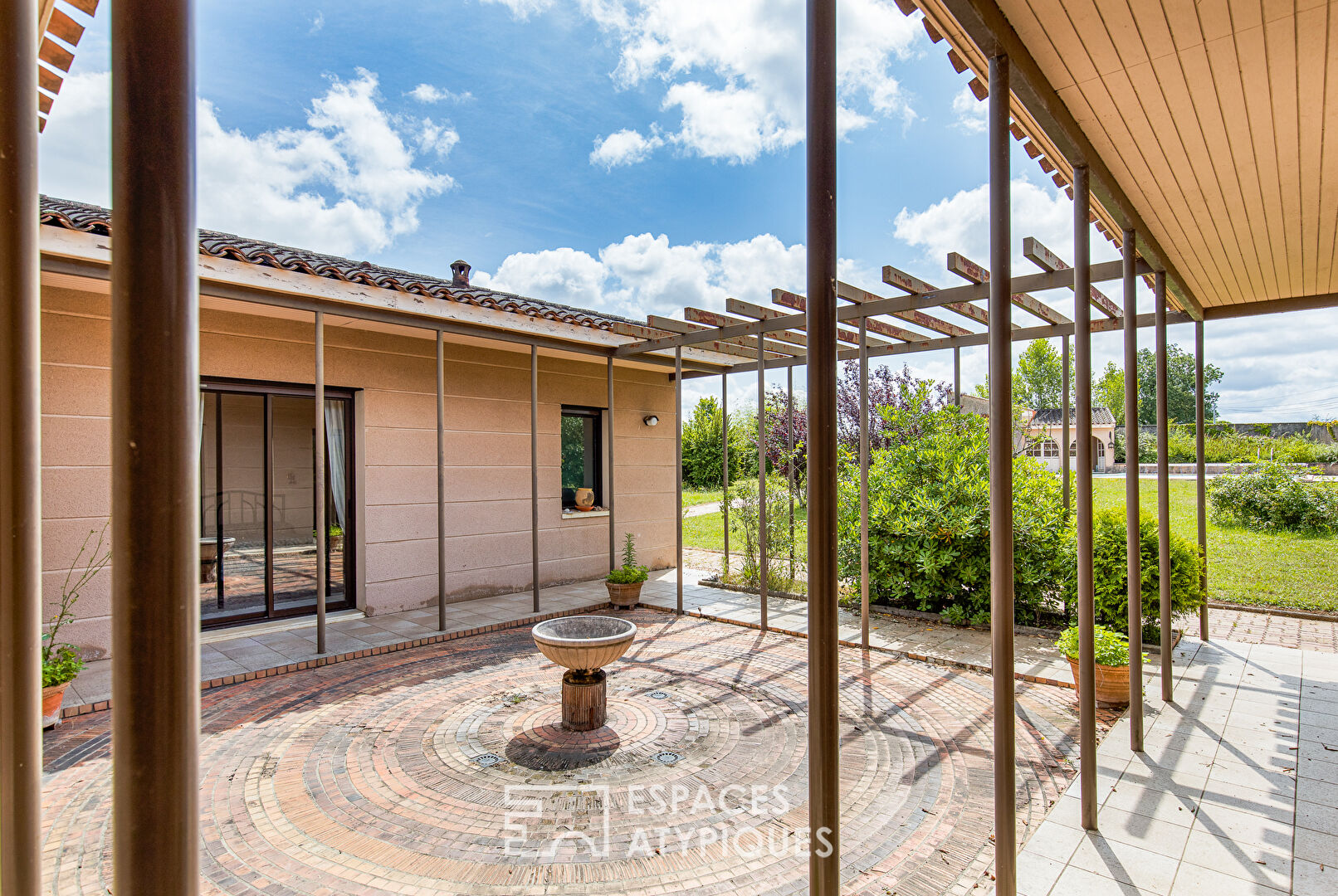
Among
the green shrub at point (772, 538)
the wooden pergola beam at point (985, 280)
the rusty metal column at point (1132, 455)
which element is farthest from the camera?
the green shrub at point (772, 538)

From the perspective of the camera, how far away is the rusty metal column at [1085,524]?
→ 2.74 m

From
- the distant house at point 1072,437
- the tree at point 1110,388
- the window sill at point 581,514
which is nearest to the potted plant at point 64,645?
the window sill at point 581,514

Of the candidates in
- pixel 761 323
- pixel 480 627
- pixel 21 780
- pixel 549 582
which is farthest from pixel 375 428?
pixel 21 780

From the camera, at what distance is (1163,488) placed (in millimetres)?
4000

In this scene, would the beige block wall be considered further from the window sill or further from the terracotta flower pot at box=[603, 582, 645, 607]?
the terracotta flower pot at box=[603, 582, 645, 607]

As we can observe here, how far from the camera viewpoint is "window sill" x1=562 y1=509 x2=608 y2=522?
8586 millimetres

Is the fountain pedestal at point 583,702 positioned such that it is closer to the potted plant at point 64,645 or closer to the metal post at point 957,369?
the potted plant at point 64,645

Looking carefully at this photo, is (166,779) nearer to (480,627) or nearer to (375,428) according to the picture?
(480,627)

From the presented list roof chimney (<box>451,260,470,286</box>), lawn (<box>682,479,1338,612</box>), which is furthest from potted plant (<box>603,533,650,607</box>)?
roof chimney (<box>451,260,470,286</box>)

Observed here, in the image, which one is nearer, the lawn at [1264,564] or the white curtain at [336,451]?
the white curtain at [336,451]

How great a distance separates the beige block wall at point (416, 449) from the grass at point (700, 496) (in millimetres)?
9749

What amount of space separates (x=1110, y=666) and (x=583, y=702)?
10.9ft

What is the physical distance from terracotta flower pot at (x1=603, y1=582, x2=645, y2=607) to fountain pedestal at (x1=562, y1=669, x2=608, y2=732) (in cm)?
319

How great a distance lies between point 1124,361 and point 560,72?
6.86 m
